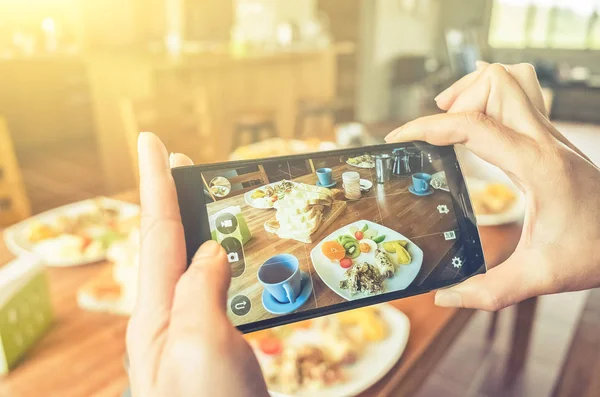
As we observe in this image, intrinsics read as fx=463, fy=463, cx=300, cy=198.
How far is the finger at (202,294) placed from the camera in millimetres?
385

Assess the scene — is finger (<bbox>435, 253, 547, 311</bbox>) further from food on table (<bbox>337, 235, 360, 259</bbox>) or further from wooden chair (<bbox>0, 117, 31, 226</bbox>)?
wooden chair (<bbox>0, 117, 31, 226</bbox>)

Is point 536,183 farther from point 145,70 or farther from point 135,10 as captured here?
point 135,10

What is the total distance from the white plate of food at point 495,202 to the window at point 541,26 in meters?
5.11

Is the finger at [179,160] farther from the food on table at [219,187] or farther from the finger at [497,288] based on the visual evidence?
the finger at [497,288]

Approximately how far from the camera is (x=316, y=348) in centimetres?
64

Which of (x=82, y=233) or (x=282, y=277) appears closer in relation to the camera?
(x=282, y=277)

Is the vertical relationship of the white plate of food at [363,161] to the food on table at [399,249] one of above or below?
above

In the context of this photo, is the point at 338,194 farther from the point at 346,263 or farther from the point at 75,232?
the point at 75,232

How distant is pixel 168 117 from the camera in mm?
1600

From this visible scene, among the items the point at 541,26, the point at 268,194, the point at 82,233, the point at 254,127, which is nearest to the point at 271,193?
the point at 268,194

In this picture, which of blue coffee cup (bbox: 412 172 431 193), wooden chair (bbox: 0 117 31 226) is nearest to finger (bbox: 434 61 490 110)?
blue coffee cup (bbox: 412 172 431 193)

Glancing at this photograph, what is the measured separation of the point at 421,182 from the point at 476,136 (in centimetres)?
8

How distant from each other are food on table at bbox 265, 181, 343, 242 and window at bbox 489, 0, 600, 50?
229 inches

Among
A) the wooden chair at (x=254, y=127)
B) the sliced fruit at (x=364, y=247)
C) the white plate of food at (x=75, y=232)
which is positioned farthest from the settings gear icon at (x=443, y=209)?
the wooden chair at (x=254, y=127)
